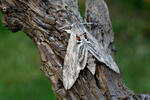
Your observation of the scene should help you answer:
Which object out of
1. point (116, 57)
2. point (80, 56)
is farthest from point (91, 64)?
point (116, 57)

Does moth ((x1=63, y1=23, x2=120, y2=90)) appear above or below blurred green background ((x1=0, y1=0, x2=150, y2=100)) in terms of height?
above

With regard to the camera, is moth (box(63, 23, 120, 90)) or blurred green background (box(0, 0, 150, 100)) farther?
blurred green background (box(0, 0, 150, 100))

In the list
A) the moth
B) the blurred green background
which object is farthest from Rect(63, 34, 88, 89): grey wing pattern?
the blurred green background

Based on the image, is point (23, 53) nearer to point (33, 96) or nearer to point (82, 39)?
point (33, 96)

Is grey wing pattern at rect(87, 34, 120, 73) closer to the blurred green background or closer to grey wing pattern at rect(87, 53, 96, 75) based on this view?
grey wing pattern at rect(87, 53, 96, 75)

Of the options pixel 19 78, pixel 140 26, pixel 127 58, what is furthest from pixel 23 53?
pixel 140 26

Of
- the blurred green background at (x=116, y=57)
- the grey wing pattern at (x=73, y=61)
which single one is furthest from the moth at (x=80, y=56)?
the blurred green background at (x=116, y=57)

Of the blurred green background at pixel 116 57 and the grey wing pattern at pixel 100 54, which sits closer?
the grey wing pattern at pixel 100 54

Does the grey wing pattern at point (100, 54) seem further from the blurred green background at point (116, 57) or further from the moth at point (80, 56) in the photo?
the blurred green background at point (116, 57)
